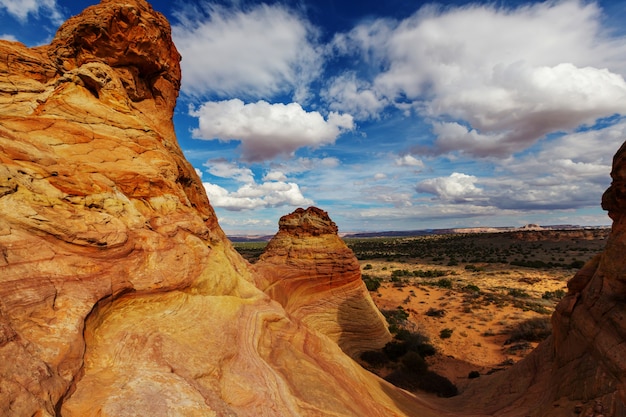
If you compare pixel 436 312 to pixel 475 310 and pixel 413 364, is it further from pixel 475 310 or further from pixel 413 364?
pixel 413 364

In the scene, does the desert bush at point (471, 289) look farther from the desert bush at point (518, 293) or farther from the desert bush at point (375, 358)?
the desert bush at point (375, 358)

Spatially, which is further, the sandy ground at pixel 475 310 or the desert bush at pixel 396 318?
the desert bush at pixel 396 318

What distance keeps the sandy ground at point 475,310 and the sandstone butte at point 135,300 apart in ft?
23.8

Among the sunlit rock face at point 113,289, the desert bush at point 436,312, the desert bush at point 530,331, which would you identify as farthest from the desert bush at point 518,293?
the sunlit rock face at point 113,289

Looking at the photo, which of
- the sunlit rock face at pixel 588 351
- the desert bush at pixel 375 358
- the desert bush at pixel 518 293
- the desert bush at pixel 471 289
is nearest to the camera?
the sunlit rock face at pixel 588 351

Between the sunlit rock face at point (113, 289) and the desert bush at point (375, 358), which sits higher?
the sunlit rock face at point (113, 289)

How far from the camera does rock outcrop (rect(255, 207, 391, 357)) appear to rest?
61.5 ft

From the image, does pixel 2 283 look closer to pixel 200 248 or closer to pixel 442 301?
pixel 200 248

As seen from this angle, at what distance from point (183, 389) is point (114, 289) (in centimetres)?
235

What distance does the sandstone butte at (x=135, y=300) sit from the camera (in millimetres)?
4465

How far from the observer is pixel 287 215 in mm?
22156

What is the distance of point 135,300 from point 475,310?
28963 millimetres

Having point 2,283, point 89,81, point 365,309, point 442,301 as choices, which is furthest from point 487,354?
point 89,81

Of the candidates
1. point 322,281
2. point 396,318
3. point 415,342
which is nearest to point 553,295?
point 396,318
